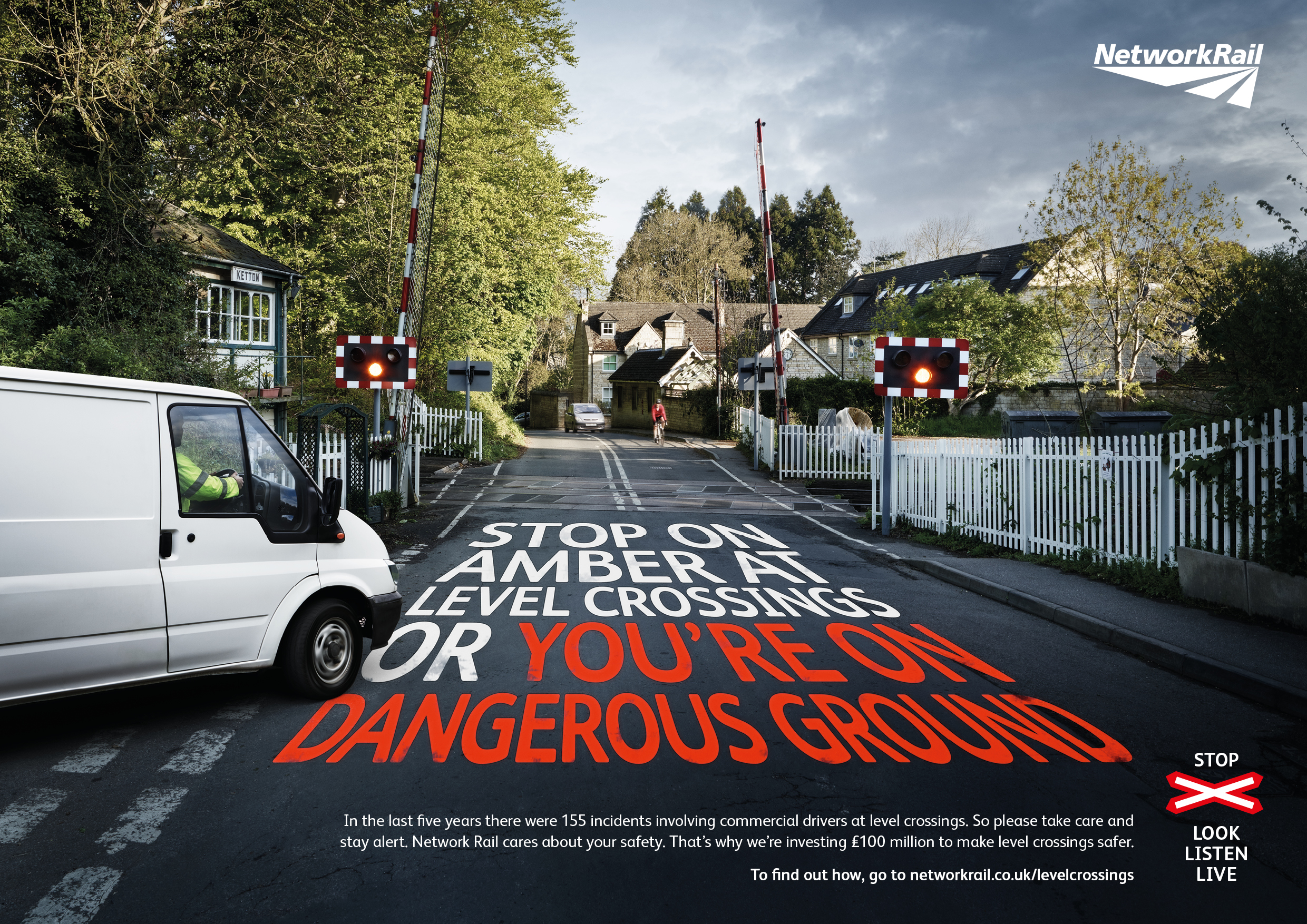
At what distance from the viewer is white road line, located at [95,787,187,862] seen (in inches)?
143

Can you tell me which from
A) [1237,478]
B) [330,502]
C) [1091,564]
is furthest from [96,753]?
[1091,564]

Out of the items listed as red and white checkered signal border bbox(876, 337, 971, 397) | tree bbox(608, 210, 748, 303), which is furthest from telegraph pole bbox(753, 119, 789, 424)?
tree bbox(608, 210, 748, 303)

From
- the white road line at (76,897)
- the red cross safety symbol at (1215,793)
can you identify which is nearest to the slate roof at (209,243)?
the white road line at (76,897)

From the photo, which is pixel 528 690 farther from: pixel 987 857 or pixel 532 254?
pixel 532 254

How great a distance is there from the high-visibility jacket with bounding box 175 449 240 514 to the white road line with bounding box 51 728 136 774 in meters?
1.26

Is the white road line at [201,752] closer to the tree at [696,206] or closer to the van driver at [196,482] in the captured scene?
the van driver at [196,482]

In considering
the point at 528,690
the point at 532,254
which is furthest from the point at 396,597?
the point at 532,254

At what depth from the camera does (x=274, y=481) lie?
5547 mm

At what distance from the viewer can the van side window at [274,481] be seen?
214 inches

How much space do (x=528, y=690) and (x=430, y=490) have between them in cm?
1407

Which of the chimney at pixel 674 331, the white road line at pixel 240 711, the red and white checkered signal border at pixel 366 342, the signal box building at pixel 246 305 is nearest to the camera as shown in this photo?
the white road line at pixel 240 711

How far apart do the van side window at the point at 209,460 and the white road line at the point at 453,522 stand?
7828 millimetres

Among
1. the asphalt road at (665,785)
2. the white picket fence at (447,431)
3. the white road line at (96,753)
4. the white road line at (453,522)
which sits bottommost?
the asphalt road at (665,785)

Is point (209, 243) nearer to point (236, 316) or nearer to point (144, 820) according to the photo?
point (236, 316)
